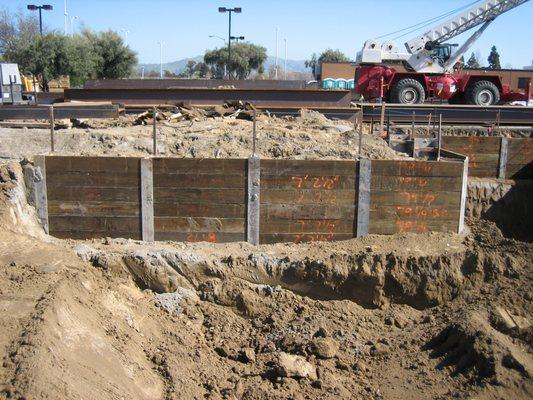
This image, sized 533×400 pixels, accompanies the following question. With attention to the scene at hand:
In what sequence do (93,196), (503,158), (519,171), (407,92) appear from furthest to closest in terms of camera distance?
1. (407,92)
2. (519,171)
3. (503,158)
4. (93,196)

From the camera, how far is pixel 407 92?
22.7 m

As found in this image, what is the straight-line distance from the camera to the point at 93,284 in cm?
815

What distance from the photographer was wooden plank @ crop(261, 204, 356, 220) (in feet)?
33.3

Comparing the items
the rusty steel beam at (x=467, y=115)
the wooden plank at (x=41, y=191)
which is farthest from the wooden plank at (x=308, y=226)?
the rusty steel beam at (x=467, y=115)

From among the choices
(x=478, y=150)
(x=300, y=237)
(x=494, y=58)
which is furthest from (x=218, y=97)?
(x=494, y=58)

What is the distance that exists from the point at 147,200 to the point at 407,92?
1537 cm

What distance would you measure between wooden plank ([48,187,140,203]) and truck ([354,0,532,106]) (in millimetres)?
14517

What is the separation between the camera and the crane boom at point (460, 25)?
2329 centimetres

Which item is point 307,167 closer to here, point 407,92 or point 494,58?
point 407,92

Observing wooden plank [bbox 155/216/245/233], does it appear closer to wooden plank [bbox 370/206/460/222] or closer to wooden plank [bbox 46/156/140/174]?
wooden plank [bbox 46/156/140/174]

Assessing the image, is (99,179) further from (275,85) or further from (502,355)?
(275,85)

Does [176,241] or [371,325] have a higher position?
[176,241]

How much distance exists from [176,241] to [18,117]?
770 centimetres

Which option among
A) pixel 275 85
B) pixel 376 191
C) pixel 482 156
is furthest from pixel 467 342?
pixel 275 85
